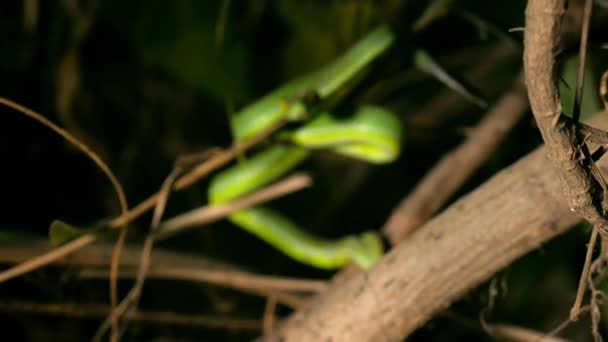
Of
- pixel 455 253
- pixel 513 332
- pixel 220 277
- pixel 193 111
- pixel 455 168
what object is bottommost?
pixel 513 332

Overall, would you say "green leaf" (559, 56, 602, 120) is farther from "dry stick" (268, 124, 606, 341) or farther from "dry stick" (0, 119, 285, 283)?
"dry stick" (0, 119, 285, 283)

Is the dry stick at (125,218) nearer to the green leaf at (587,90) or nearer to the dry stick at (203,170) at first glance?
the dry stick at (203,170)

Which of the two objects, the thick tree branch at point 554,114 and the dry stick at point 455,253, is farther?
the dry stick at point 455,253

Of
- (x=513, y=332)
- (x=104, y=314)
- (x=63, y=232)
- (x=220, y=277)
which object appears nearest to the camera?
(x=63, y=232)

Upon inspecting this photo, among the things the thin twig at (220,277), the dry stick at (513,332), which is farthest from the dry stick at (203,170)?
the dry stick at (513,332)

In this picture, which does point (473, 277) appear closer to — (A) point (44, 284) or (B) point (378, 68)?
(B) point (378, 68)

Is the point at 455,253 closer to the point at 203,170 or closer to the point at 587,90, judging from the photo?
the point at 203,170

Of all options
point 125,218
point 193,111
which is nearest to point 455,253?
point 125,218
